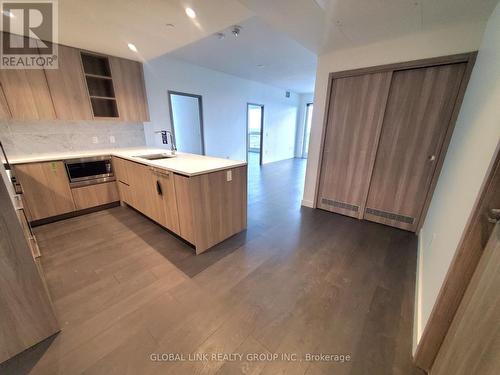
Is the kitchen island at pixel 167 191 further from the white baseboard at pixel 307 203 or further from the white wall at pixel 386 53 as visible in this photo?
the white wall at pixel 386 53

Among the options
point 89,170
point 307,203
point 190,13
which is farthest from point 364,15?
point 89,170

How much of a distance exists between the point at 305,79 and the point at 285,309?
225 inches

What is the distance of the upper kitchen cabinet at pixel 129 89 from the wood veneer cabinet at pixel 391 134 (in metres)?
3.08

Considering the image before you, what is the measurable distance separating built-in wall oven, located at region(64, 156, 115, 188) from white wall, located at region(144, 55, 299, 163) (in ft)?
3.41

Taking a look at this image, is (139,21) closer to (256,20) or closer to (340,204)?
(256,20)

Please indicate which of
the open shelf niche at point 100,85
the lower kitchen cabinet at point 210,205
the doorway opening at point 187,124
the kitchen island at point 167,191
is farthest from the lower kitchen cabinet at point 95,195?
the doorway opening at point 187,124

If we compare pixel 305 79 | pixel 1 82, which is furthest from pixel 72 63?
pixel 305 79

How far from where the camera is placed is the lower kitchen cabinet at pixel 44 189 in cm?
243

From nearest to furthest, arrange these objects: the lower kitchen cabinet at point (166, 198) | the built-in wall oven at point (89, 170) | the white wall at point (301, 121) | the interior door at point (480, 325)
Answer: the interior door at point (480, 325) < the lower kitchen cabinet at point (166, 198) < the built-in wall oven at point (89, 170) < the white wall at point (301, 121)

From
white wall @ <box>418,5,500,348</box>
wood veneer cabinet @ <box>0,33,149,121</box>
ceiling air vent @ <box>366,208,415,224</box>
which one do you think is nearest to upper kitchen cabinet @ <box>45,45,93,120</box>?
wood veneer cabinet @ <box>0,33,149,121</box>

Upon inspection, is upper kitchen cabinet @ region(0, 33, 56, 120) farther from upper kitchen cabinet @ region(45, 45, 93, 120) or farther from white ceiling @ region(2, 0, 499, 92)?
white ceiling @ region(2, 0, 499, 92)

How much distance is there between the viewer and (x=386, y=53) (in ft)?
7.81

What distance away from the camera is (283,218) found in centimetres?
299

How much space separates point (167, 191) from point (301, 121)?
7.31 meters
